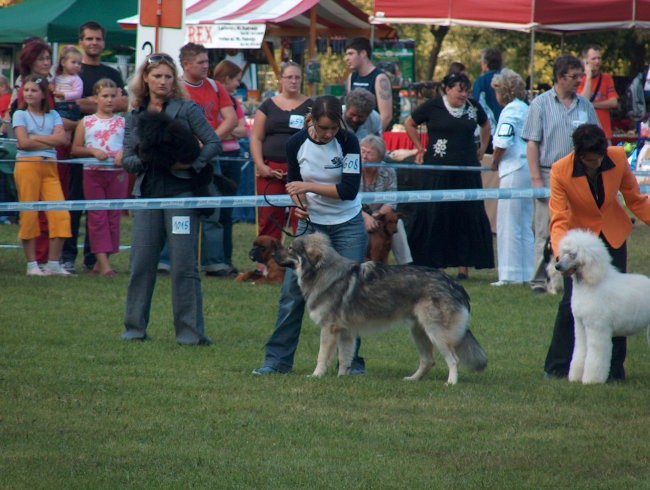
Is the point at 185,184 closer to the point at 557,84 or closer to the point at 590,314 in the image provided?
the point at 590,314

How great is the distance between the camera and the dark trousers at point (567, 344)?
737cm

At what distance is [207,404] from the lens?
6352 millimetres

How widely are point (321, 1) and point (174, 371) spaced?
14779mm

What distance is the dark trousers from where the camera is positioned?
7371 mm

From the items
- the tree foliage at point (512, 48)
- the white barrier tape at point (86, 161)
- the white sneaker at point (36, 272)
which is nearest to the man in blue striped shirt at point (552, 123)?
the white barrier tape at point (86, 161)

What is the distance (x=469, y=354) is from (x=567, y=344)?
72 cm

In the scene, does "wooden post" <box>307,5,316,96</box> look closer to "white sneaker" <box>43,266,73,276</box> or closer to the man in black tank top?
the man in black tank top

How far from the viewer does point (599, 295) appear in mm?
6836

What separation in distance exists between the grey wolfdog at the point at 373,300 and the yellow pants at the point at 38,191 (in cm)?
497

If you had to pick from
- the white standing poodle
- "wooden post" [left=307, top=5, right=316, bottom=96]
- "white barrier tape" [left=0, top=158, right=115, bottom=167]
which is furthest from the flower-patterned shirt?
"wooden post" [left=307, top=5, right=316, bottom=96]

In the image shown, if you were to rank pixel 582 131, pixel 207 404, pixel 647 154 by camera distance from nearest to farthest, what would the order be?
pixel 207 404
pixel 582 131
pixel 647 154

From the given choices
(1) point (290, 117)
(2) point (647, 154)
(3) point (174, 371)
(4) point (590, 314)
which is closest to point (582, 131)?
(4) point (590, 314)

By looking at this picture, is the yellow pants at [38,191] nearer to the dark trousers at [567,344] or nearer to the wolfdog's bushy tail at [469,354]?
the wolfdog's bushy tail at [469,354]

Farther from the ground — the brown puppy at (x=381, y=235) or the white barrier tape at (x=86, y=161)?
the white barrier tape at (x=86, y=161)
